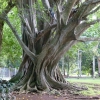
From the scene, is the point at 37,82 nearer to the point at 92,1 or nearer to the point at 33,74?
the point at 33,74

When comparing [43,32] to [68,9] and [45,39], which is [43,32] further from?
[68,9]

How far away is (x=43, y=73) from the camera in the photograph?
33.2ft

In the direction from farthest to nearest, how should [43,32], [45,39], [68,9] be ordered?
1. [45,39]
2. [43,32]
3. [68,9]

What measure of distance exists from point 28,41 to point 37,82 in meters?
2.19

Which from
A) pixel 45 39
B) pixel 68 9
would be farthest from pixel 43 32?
pixel 68 9

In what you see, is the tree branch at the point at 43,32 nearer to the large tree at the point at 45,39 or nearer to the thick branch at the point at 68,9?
the large tree at the point at 45,39

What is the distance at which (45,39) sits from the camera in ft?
35.1

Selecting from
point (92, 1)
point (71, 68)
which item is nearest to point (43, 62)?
point (92, 1)

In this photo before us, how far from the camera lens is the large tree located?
28.1 feet

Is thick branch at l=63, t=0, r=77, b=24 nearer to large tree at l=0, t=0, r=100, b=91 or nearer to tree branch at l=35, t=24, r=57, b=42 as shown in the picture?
large tree at l=0, t=0, r=100, b=91

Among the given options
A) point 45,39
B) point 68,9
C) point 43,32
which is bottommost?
point 45,39

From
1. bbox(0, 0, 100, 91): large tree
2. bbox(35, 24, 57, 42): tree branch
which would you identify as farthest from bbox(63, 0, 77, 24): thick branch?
bbox(35, 24, 57, 42): tree branch

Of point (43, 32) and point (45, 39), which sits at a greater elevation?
point (43, 32)

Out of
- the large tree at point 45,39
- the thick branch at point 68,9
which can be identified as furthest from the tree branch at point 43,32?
the thick branch at point 68,9
